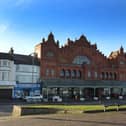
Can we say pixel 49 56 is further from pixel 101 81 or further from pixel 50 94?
pixel 101 81

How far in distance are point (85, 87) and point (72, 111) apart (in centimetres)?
4536

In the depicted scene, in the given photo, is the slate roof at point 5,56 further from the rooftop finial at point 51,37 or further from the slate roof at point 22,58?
the rooftop finial at point 51,37

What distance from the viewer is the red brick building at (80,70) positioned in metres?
69.9

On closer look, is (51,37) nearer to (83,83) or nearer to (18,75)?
(18,75)

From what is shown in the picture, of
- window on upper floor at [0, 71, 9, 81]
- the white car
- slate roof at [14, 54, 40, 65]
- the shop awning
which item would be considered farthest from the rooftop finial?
the white car

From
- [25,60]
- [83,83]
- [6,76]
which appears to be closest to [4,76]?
[6,76]

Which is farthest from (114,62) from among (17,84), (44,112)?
(44,112)

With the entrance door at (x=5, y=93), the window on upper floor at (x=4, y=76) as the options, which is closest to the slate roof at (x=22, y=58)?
the window on upper floor at (x=4, y=76)

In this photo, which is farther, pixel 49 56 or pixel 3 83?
pixel 49 56

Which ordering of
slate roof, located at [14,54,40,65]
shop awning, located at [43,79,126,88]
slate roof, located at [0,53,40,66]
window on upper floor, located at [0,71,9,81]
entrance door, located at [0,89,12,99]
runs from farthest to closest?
1. shop awning, located at [43,79,126,88]
2. slate roof, located at [14,54,40,65]
3. slate roof, located at [0,53,40,66]
4. entrance door, located at [0,89,12,99]
5. window on upper floor, located at [0,71,9,81]

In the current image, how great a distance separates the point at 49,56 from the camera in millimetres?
70938

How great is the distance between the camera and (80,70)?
75.1 metres

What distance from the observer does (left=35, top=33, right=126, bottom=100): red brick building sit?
2753 inches

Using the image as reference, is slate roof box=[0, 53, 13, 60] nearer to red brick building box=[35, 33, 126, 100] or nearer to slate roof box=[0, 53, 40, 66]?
slate roof box=[0, 53, 40, 66]
